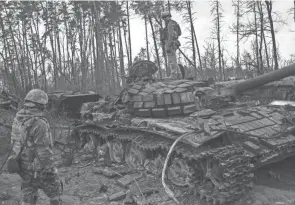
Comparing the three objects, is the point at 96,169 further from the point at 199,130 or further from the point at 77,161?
the point at 199,130

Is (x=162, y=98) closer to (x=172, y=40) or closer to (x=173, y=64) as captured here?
(x=173, y=64)

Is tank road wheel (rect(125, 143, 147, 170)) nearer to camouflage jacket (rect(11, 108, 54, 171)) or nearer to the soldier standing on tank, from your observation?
the soldier standing on tank

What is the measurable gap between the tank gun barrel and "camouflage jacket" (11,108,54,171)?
176 inches

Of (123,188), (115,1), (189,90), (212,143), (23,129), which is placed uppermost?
(115,1)

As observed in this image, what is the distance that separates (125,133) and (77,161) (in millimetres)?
2292

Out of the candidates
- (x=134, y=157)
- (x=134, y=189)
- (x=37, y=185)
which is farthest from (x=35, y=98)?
(x=134, y=157)

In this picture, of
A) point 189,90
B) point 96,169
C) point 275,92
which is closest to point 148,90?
point 189,90

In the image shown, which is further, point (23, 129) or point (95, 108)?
point (95, 108)

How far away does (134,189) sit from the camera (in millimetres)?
6605

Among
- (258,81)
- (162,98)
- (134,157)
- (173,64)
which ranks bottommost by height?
(134,157)

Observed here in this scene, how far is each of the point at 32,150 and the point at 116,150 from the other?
4387mm

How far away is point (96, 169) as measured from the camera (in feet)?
27.6

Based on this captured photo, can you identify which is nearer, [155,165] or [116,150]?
[155,165]

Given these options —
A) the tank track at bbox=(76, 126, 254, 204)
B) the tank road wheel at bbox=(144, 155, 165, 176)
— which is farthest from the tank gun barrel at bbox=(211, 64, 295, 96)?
the tank track at bbox=(76, 126, 254, 204)
